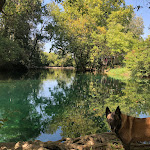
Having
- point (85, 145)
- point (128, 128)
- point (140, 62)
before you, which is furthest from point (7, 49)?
point (128, 128)

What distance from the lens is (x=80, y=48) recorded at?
40.1 m

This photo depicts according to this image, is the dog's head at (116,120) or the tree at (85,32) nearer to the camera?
the dog's head at (116,120)

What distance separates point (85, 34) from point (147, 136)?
1479 inches

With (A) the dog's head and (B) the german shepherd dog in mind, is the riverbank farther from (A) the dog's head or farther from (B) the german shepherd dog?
(A) the dog's head

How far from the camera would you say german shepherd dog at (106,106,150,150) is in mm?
2514

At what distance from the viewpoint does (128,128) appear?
253cm

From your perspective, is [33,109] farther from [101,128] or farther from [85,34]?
[85,34]

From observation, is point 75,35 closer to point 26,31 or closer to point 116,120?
point 26,31

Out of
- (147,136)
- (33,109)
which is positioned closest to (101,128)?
(147,136)

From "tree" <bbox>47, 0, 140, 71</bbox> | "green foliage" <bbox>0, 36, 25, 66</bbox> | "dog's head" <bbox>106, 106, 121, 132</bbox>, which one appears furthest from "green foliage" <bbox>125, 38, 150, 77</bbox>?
"green foliage" <bbox>0, 36, 25, 66</bbox>

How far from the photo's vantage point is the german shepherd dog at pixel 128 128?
251 centimetres

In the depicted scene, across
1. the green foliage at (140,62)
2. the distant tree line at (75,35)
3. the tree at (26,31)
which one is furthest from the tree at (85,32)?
the green foliage at (140,62)

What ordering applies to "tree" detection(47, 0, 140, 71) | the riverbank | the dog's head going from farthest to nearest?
1. "tree" detection(47, 0, 140, 71)
2. the riverbank
3. the dog's head

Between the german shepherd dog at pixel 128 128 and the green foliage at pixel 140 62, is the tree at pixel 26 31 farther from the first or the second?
the german shepherd dog at pixel 128 128
